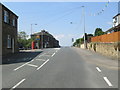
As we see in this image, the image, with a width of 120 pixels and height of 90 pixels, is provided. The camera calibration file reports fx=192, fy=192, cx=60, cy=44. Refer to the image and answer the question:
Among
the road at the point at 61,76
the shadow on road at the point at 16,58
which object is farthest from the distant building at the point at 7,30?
the road at the point at 61,76

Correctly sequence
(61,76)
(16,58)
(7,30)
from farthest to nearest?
(7,30)
(16,58)
(61,76)

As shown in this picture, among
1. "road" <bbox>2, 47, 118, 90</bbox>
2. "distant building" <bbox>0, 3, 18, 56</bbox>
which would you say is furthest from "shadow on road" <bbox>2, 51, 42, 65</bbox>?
"road" <bbox>2, 47, 118, 90</bbox>

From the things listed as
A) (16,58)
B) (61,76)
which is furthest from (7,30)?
(61,76)

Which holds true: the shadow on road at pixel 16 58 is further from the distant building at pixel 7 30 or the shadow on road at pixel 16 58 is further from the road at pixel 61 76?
the road at pixel 61 76

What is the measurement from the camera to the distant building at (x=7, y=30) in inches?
1004

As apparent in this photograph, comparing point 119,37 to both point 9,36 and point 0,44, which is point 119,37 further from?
point 9,36

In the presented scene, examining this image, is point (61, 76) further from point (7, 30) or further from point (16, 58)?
point (7, 30)

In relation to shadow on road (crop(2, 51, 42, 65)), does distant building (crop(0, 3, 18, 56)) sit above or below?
above

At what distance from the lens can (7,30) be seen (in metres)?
28.1

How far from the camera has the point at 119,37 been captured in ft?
70.3

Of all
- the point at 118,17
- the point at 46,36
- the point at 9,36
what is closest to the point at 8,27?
the point at 9,36

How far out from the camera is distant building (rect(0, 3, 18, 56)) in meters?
25.5

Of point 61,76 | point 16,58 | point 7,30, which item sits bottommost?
point 61,76

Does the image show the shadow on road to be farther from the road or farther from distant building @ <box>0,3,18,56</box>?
the road
